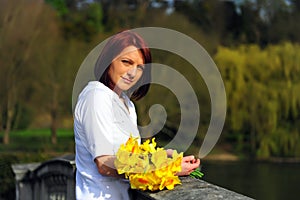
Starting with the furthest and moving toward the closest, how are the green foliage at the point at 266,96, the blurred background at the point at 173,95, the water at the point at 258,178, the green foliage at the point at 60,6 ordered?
the green foliage at the point at 60,6
the green foliage at the point at 266,96
the blurred background at the point at 173,95
the water at the point at 258,178

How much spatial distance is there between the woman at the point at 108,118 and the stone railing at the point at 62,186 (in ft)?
0.32

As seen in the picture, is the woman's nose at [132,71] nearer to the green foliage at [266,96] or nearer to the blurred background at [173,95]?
the blurred background at [173,95]

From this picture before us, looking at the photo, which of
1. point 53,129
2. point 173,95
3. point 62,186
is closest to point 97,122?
point 62,186

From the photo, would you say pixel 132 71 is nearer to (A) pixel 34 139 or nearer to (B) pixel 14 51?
(B) pixel 14 51

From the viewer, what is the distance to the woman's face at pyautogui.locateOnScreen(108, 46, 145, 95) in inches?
82.6

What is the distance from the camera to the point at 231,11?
36688 millimetres

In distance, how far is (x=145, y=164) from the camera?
6.60ft

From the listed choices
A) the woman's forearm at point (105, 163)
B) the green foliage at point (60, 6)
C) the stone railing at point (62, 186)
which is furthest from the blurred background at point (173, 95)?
the woman's forearm at point (105, 163)

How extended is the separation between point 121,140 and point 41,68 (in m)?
24.8

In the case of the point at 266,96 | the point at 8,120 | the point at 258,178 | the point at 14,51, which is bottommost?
the point at 258,178

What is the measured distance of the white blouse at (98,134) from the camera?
1967 millimetres

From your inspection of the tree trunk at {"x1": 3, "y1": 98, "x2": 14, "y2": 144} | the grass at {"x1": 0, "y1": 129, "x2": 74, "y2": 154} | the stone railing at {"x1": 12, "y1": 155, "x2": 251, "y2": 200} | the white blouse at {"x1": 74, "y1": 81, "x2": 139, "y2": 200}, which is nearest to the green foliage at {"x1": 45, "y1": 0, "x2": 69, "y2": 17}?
the grass at {"x1": 0, "y1": 129, "x2": 74, "y2": 154}

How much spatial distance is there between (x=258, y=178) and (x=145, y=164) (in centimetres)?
1819

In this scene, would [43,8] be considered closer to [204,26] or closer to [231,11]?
[204,26]
